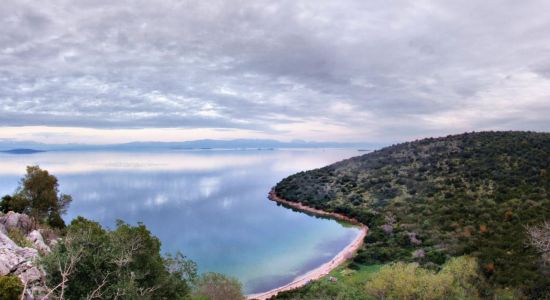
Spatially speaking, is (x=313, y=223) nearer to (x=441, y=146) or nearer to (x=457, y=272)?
(x=457, y=272)

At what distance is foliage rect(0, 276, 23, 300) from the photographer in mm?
15200

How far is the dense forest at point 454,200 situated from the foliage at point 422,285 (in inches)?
70.9

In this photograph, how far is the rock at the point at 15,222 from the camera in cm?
3158

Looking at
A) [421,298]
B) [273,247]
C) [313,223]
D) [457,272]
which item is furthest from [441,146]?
[421,298]

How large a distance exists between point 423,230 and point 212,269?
30.2 metres

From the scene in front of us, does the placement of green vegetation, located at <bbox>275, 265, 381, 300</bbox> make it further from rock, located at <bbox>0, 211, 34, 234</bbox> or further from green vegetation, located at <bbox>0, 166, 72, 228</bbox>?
green vegetation, located at <bbox>0, 166, 72, 228</bbox>

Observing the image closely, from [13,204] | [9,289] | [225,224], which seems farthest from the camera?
[225,224]

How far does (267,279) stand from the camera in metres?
40.8

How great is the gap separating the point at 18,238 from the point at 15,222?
523 cm

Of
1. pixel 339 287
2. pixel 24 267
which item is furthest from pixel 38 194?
pixel 339 287

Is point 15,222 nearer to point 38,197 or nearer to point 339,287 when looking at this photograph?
point 38,197

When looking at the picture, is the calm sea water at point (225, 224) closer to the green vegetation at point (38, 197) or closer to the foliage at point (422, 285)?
the foliage at point (422, 285)

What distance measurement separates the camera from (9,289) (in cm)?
1540

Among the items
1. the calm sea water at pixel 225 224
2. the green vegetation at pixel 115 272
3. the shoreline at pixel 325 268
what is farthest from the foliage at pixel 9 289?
the calm sea water at pixel 225 224
